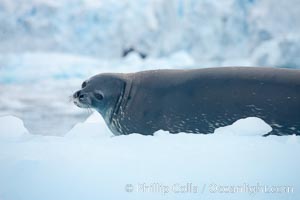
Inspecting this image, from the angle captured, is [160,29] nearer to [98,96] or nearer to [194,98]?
[98,96]

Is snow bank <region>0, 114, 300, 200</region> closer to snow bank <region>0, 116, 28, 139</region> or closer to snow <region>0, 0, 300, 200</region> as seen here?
snow <region>0, 0, 300, 200</region>

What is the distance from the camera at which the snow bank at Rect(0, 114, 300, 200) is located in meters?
1.88

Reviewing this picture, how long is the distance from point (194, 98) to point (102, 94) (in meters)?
0.60

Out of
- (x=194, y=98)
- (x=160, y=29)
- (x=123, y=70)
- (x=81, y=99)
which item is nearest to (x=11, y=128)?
(x=81, y=99)

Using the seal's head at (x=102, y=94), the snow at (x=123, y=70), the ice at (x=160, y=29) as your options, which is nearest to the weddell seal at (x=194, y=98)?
the seal's head at (x=102, y=94)

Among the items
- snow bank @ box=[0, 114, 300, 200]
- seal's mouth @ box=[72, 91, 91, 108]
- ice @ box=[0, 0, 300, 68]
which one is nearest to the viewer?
snow bank @ box=[0, 114, 300, 200]

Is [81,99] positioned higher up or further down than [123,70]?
further down

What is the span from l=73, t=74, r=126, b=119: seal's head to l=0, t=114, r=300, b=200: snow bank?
0.79 metres

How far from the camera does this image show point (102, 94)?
285 centimetres

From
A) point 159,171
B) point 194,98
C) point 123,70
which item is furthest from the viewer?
point 123,70

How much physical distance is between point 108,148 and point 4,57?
4.31ft

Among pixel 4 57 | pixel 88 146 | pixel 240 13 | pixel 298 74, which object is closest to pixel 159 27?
pixel 240 13

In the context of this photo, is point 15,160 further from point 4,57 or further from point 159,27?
point 159,27

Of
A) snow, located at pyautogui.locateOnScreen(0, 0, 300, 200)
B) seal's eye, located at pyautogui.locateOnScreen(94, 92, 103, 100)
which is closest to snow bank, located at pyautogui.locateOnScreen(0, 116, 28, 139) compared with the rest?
snow, located at pyautogui.locateOnScreen(0, 0, 300, 200)
